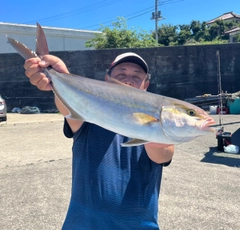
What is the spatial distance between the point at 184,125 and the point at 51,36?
28803mm

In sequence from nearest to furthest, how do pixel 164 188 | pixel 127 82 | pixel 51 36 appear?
pixel 127 82 < pixel 164 188 < pixel 51 36

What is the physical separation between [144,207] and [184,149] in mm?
6143

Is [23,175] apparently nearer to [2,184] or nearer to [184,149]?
[2,184]

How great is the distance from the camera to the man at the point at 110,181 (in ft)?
5.95

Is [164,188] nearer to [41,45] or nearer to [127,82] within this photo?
[127,82]

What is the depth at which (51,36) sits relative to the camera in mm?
28484

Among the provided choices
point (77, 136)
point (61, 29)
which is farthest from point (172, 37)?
point (77, 136)

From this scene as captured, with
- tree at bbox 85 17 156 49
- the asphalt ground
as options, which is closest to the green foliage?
tree at bbox 85 17 156 49

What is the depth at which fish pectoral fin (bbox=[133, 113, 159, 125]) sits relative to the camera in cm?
142

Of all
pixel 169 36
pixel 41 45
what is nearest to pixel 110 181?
pixel 41 45

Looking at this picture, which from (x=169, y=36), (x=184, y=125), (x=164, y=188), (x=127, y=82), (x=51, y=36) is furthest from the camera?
(x=169, y=36)

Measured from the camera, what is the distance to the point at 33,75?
1773mm

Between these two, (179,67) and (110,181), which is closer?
(110,181)

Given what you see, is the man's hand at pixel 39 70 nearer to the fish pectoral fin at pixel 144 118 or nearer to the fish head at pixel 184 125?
the fish pectoral fin at pixel 144 118
